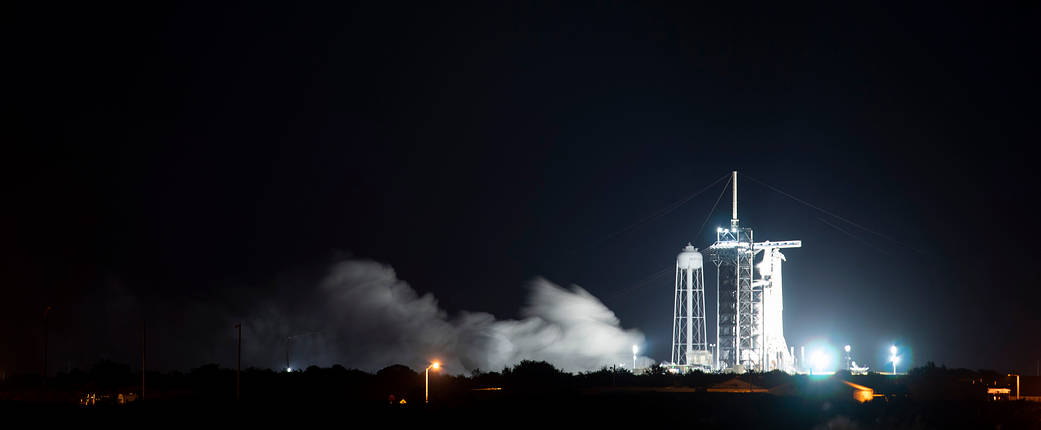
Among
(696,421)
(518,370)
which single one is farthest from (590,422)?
(518,370)

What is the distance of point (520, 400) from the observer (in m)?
64.7

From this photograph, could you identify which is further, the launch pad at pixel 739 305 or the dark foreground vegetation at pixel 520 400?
the launch pad at pixel 739 305

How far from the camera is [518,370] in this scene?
100500mm

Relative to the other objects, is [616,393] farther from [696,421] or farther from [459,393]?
[696,421]

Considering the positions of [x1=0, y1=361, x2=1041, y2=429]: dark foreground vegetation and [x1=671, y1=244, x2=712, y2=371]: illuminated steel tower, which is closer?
[x1=0, y1=361, x2=1041, y2=429]: dark foreground vegetation

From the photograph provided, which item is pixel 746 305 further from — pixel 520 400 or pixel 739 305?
pixel 520 400

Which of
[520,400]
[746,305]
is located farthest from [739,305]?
[520,400]

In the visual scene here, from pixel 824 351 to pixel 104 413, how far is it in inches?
3680

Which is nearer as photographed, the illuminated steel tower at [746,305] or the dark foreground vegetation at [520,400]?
the dark foreground vegetation at [520,400]

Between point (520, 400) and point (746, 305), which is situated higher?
point (746, 305)

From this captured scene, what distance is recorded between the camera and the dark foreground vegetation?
53344 millimetres

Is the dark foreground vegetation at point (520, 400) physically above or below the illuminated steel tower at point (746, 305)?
below

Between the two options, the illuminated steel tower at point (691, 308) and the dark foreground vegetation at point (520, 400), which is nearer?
the dark foreground vegetation at point (520, 400)

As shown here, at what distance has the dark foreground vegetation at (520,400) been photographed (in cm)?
5334
